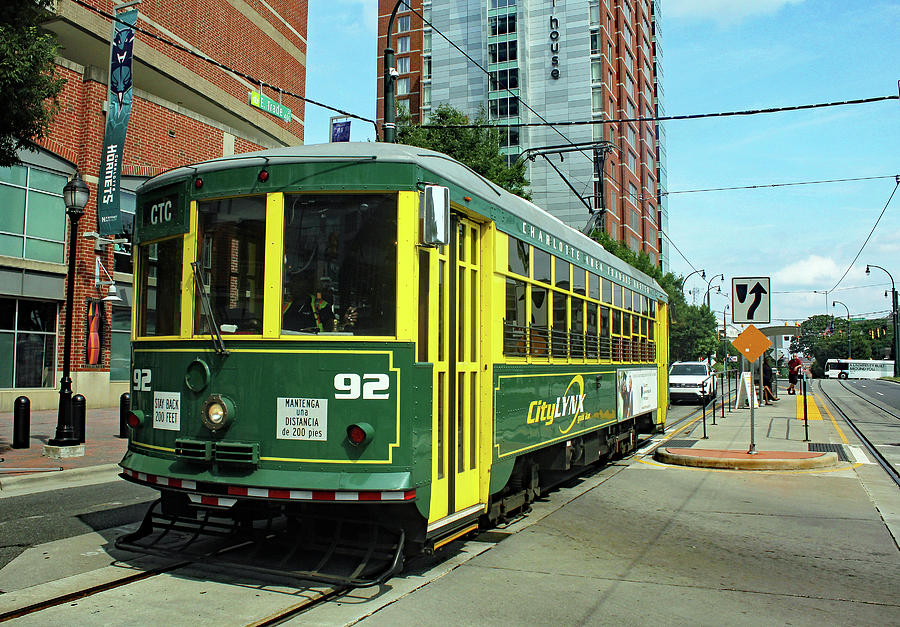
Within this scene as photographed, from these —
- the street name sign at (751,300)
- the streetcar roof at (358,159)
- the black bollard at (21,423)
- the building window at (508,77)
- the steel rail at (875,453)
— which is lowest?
the steel rail at (875,453)

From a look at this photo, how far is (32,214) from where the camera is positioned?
21406mm

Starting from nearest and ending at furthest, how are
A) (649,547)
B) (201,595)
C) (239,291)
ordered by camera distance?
(201,595) < (239,291) < (649,547)

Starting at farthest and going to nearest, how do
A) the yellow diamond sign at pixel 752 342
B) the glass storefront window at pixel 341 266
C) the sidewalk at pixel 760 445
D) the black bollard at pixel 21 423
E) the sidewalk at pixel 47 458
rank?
the yellow diamond sign at pixel 752 342 → the black bollard at pixel 21 423 → the sidewalk at pixel 760 445 → the sidewalk at pixel 47 458 → the glass storefront window at pixel 341 266

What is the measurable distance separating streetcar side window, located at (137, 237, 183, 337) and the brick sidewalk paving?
5775 mm

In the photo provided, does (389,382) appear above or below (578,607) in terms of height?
→ above

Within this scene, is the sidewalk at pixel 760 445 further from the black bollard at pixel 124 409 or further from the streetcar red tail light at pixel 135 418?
the streetcar red tail light at pixel 135 418

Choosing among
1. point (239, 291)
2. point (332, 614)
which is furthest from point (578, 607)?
point (239, 291)

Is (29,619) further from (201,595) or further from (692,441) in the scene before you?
(692,441)

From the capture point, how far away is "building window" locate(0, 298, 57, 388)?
20953 mm

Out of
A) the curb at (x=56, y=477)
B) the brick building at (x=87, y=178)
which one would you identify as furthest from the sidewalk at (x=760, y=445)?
the brick building at (x=87, y=178)

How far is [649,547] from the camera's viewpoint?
7086mm

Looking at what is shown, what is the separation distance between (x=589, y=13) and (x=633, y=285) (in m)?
53.4

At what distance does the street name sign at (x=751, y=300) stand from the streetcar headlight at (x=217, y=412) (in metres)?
10.2

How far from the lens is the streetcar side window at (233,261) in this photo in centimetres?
559
